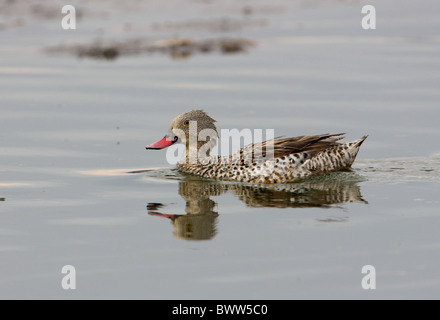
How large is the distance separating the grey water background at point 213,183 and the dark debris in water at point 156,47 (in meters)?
0.37

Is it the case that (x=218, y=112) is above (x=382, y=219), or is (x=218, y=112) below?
above

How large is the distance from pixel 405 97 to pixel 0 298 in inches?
395

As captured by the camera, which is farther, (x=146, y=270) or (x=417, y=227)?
(x=417, y=227)

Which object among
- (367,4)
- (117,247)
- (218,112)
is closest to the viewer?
(117,247)

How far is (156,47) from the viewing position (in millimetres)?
20609

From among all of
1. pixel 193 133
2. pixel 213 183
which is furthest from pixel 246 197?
pixel 193 133

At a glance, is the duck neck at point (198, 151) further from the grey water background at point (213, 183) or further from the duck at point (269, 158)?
the grey water background at point (213, 183)

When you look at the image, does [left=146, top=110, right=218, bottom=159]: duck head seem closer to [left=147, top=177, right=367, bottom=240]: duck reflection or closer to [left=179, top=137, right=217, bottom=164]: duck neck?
[left=179, top=137, right=217, bottom=164]: duck neck

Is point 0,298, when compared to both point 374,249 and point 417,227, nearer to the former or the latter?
point 374,249

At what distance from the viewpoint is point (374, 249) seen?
810 cm

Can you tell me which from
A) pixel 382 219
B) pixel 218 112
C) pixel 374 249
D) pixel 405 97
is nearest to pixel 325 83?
pixel 405 97

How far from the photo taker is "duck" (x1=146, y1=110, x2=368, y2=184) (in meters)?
11.4

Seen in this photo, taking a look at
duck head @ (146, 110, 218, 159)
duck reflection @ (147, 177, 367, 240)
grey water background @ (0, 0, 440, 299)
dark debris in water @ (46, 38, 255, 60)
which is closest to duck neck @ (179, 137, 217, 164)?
duck head @ (146, 110, 218, 159)

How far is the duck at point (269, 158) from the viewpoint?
11.4 metres
